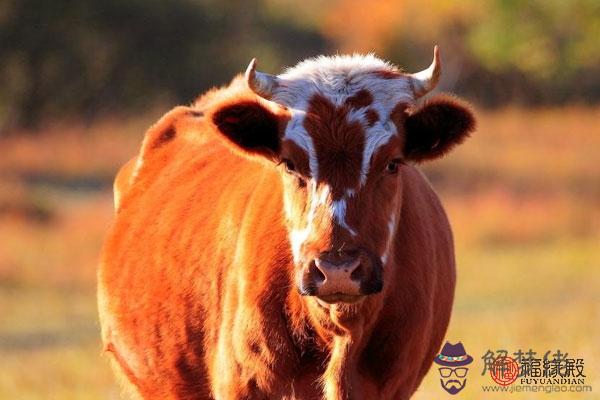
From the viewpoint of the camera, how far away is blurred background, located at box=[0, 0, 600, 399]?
1809cm

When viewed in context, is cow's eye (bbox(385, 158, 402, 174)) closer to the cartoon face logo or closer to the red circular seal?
the cartoon face logo

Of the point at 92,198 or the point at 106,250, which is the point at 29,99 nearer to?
the point at 92,198

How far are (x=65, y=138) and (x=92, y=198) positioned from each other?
8453 millimetres

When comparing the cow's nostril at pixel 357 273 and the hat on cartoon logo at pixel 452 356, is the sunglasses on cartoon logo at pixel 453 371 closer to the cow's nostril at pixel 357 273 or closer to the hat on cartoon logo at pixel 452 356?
the hat on cartoon logo at pixel 452 356

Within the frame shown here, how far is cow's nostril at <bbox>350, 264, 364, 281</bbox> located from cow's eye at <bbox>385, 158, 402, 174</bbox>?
62 cm

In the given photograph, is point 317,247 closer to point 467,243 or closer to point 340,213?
point 340,213

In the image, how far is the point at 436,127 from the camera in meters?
6.91

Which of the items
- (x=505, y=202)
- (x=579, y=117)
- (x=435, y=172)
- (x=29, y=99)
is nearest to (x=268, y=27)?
(x=29, y=99)

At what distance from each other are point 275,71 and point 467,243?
1958cm

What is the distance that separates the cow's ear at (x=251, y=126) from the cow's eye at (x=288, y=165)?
132 mm

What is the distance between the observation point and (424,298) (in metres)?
7.11

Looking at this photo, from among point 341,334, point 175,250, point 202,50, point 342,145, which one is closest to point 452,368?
point 175,250

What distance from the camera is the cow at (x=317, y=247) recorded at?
6.43m

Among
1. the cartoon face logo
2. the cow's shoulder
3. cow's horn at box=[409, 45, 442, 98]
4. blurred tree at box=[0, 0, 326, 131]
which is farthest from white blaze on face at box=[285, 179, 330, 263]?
blurred tree at box=[0, 0, 326, 131]
